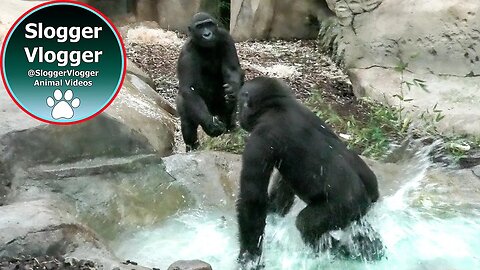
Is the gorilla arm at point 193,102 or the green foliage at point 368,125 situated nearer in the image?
the gorilla arm at point 193,102

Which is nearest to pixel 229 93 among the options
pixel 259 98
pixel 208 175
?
pixel 208 175

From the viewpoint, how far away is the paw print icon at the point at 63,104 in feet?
14.8

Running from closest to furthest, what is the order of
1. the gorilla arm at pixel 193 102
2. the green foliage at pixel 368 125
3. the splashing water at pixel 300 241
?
the splashing water at pixel 300 241
the gorilla arm at pixel 193 102
the green foliage at pixel 368 125

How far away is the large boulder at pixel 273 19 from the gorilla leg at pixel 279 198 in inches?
227

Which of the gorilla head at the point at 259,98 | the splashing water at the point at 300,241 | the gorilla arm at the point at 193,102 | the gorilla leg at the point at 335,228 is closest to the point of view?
the gorilla leg at the point at 335,228

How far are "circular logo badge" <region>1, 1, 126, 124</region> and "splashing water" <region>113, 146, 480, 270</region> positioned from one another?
3.67 ft

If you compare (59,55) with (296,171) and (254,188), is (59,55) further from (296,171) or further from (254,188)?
(296,171)

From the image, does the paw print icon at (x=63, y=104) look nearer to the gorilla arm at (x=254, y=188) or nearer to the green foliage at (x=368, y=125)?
the gorilla arm at (x=254, y=188)

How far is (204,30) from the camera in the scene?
6.45 meters

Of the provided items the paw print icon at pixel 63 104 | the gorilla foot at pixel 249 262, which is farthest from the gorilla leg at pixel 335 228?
the paw print icon at pixel 63 104

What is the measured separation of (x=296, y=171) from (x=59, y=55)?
5.34 feet

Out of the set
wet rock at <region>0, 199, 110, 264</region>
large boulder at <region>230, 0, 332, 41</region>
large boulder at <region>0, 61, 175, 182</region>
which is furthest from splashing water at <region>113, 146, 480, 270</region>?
large boulder at <region>230, 0, 332, 41</region>

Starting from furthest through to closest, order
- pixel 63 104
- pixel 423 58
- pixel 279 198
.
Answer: pixel 423 58
pixel 279 198
pixel 63 104

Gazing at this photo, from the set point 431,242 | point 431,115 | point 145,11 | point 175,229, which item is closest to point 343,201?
point 431,242
